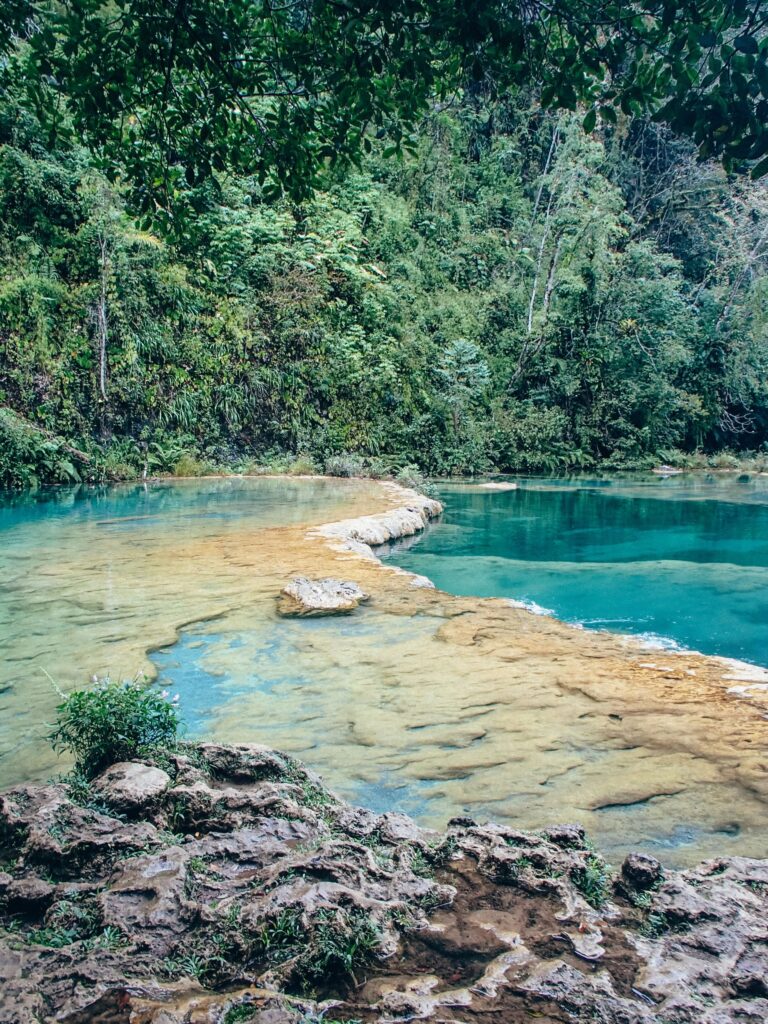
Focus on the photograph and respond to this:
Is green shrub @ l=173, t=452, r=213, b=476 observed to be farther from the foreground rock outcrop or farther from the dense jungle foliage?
the foreground rock outcrop

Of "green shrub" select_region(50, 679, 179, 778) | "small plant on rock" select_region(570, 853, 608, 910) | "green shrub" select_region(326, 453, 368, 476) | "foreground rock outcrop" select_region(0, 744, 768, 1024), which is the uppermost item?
"green shrub" select_region(326, 453, 368, 476)

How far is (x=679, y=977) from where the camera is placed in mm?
1872

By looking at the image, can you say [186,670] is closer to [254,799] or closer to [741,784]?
[254,799]

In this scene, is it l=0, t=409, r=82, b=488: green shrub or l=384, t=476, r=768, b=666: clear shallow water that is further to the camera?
l=0, t=409, r=82, b=488: green shrub

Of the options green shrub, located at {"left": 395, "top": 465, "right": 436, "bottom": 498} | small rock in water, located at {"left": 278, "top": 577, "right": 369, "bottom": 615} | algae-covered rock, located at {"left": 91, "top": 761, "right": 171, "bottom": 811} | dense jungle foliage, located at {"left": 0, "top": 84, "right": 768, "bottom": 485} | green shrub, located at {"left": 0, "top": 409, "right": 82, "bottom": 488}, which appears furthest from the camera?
green shrub, located at {"left": 395, "top": 465, "right": 436, "bottom": 498}

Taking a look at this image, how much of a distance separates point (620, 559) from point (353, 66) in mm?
8237

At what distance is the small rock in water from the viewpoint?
5891mm

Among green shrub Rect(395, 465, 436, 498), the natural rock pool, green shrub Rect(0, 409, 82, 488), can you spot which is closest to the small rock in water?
the natural rock pool

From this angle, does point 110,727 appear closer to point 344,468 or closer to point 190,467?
point 190,467

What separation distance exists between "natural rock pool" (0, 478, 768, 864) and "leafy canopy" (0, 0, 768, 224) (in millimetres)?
2731

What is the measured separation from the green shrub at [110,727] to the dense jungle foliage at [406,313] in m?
10.8

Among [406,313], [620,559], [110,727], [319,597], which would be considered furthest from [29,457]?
[110,727]

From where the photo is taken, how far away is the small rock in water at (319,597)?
5891 millimetres

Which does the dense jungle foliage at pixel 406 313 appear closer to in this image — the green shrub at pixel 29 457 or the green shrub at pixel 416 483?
the green shrub at pixel 29 457
